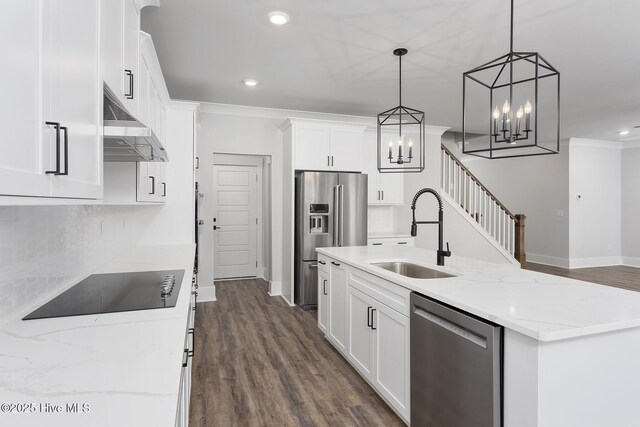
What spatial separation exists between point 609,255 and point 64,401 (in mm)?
9714

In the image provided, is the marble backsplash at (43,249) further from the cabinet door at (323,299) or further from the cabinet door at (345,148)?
the cabinet door at (345,148)

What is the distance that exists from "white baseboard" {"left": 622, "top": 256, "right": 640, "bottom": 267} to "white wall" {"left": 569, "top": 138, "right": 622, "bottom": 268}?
0.09 meters

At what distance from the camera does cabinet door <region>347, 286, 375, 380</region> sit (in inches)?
96.7

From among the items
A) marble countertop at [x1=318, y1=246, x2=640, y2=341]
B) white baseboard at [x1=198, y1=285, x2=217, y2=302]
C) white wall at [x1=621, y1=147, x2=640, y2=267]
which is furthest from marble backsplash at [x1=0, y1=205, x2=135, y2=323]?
white wall at [x1=621, y1=147, x2=640, y2=267]

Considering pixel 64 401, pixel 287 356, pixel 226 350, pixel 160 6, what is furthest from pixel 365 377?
pixel 160 6

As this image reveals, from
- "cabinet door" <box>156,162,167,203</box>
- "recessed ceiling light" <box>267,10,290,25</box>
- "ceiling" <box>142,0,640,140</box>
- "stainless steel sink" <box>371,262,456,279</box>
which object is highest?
"ceiling" <box>142,0,640,140</box>

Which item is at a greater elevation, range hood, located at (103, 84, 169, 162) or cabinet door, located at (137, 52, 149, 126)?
cabinet door, located at (137, 52, 149, 126)

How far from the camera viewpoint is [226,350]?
327cm

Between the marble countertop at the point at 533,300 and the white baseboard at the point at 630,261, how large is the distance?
7.42m

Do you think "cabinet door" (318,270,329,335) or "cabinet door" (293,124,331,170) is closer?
"cabinet door" (318,270,329,335)

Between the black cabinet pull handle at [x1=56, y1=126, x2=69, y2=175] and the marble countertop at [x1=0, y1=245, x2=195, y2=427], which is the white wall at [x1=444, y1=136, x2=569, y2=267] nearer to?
the marble countertop at [x1=0, y1=245, x2=195, y2=427]

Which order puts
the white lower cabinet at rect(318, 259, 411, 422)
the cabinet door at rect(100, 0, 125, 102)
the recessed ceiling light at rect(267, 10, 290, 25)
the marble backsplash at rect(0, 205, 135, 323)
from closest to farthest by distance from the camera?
the cabinet door at rect(100, 0, 125, 102)
the marble backsplash at rect(0, 205, 135, 323)
the white lower cabinet at rect(318, 259, 411, 422)
the recessed ceiling light at rect(267, 10, 290, 25)

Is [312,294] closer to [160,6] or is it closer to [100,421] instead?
[160,6]

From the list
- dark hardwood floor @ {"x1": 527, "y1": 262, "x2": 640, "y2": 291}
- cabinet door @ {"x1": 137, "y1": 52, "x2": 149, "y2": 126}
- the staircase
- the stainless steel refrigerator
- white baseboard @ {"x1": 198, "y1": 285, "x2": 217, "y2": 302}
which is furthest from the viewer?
the staircase
